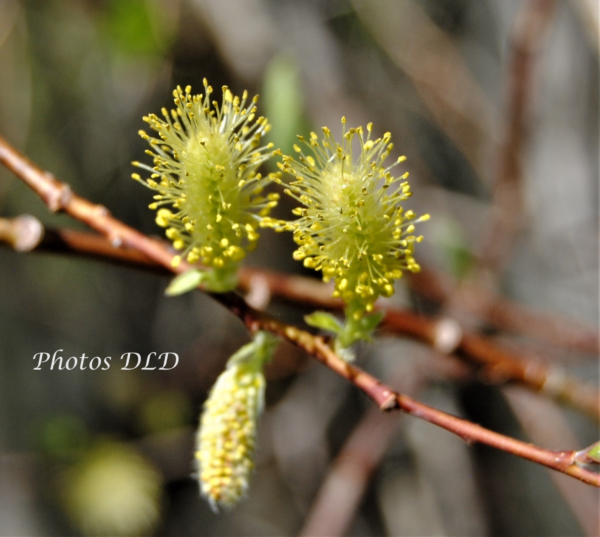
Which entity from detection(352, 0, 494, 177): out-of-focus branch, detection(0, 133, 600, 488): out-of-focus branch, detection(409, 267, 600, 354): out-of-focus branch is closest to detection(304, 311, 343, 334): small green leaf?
detection(0, 133, 600, 488): out-of-focus branch

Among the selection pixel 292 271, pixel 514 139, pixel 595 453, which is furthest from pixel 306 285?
pixel 292 271

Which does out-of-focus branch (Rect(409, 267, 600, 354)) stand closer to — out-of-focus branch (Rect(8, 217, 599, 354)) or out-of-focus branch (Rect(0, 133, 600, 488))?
out-of-focus branch (Rect(8, 217, 599, 354))

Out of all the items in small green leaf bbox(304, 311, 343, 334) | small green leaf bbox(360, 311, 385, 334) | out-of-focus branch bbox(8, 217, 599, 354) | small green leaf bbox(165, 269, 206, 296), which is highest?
out-of-focus branch bbox(8, 217, 599, 354)

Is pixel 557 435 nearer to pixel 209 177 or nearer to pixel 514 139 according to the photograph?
pixel 514 139

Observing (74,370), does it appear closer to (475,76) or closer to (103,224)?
(103,224)

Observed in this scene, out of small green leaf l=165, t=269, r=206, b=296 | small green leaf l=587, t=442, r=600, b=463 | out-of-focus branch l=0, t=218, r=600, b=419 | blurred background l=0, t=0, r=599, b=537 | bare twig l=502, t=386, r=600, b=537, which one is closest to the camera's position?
small green leaf l=587, t=442, r=600, b=463

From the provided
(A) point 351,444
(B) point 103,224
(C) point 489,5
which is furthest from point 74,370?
(C) point 489,5
